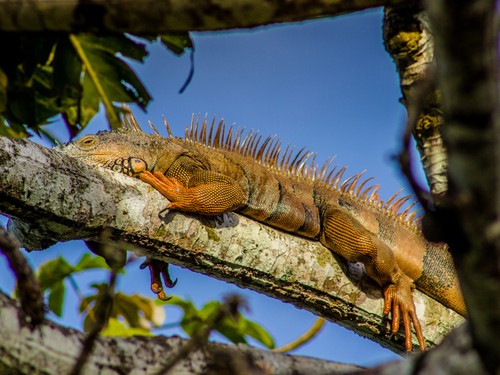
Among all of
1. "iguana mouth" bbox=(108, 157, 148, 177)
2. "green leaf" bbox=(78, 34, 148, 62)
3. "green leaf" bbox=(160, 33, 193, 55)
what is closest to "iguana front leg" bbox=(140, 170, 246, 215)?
"iguana mouth" bbox=(108, 157, 148, 177)

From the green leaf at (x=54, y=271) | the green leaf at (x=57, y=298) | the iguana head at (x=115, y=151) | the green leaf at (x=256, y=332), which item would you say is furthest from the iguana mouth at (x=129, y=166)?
the green leaf at (x=256, y=332)

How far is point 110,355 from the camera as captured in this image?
1.90 metres

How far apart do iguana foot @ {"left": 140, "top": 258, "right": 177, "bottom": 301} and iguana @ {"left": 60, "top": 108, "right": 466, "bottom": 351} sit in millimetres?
11

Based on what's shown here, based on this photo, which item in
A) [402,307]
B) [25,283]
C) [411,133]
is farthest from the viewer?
[402,307]

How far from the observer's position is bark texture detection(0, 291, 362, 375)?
176 centimetres

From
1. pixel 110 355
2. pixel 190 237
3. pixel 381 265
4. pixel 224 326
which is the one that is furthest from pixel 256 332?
pixel 110 355

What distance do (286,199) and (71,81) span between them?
2.76 m

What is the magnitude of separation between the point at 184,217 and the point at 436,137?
2.28 meters

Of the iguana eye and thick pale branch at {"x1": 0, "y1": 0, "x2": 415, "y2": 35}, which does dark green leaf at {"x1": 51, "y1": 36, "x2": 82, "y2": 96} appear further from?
thick pale branch at {"x1": 0, "y1": 0, "x2": 415, "y2": 35}

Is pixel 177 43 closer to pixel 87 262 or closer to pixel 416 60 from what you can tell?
pixel 416 60

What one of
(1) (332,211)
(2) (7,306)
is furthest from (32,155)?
(1) (332,211)

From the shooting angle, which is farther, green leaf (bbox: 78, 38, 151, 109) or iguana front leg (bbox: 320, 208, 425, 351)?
green leaf (bbox: 78, 38, 151, 109)

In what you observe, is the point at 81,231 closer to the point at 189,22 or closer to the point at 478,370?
the point at 189,22

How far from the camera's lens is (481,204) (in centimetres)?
100
